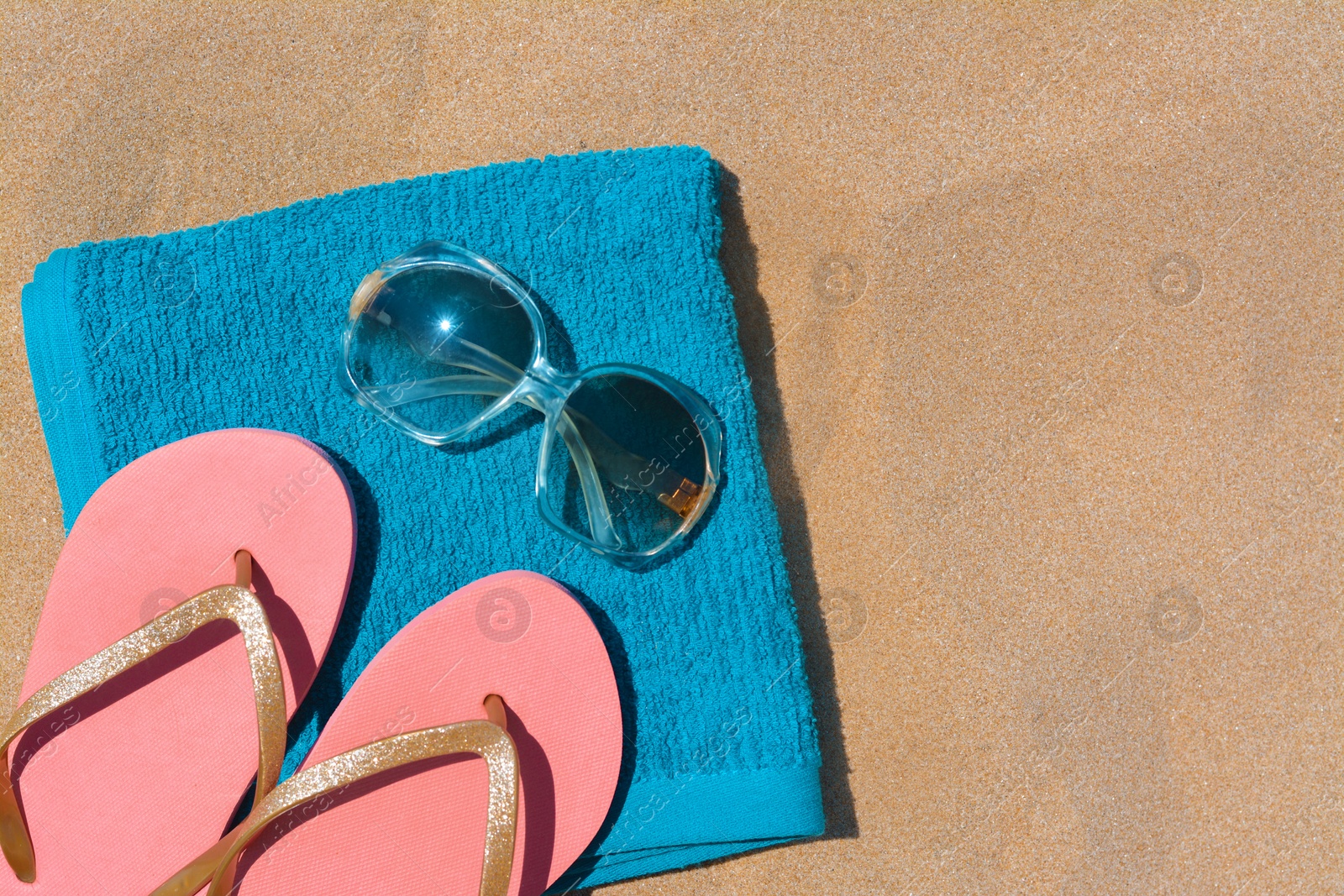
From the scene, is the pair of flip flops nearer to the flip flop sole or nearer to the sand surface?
the flip flop sole

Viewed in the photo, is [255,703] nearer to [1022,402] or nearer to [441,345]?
[441,345]

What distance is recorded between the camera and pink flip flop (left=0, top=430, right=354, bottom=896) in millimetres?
713

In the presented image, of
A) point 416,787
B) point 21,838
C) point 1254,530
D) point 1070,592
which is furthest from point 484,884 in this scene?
point 1254,530

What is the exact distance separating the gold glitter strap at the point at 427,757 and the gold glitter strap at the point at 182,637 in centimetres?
3

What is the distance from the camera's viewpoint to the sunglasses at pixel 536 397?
2.24 ft

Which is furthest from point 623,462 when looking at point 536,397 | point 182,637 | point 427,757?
point 182,637

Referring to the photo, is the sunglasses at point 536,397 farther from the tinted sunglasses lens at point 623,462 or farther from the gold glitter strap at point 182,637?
the gold glitter strap at point 182,637

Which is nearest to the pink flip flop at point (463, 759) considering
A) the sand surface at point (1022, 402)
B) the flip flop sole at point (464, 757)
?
the flip flop sole at point (464, 757)

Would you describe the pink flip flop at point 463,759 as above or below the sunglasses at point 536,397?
below

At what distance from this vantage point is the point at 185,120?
2.61ft

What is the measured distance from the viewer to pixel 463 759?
A: 72cm

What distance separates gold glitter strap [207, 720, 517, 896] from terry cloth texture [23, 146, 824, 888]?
0.08 m

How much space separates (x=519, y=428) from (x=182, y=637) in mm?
313

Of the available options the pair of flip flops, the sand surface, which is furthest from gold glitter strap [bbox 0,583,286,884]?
the sand surface
